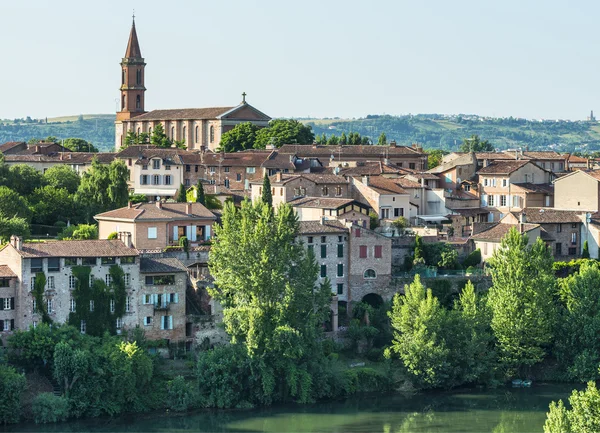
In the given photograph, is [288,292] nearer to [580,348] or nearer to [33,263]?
[33,263]

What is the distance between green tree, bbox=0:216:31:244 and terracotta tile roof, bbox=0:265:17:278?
313 inches

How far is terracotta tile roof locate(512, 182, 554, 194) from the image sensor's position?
7369cm

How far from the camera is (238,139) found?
311 ft

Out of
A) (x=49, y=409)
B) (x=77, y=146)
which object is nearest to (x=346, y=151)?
(x=77, y=146)

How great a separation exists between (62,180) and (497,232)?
1055 inches

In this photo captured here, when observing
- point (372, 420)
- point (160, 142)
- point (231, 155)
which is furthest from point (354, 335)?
point (160, 142)

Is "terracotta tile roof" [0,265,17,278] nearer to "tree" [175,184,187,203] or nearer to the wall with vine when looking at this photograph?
the wall with vine

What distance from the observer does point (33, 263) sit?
49531 mm

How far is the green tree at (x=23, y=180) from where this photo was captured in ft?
236

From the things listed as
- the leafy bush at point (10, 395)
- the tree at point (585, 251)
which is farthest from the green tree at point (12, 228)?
the tree at point (585, 251)

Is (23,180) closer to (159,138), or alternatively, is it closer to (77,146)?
(159,138)

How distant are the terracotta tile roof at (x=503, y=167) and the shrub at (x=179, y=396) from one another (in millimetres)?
31995

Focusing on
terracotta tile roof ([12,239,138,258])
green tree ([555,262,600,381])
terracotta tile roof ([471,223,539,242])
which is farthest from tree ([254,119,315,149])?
terracotta tile roof ([12,239,138,258])

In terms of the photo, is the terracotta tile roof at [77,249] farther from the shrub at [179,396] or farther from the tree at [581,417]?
the tree at [581,417]
